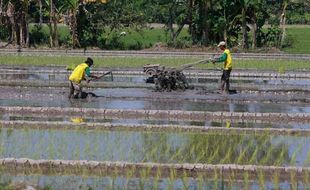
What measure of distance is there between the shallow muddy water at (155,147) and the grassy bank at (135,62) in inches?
552

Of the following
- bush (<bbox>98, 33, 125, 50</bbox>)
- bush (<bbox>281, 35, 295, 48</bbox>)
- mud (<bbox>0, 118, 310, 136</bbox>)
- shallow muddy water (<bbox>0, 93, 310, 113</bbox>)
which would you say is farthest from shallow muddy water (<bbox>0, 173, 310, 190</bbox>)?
bush (<bbox>281, 35, 295, 48</bbox>)

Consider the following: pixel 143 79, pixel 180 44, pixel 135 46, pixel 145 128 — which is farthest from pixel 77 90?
pixel 135 46

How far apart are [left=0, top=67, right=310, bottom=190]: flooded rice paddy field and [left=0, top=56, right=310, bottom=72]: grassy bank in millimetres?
5628

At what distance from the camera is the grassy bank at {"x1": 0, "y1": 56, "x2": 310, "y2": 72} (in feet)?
89.3

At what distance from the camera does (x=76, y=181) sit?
8.73m

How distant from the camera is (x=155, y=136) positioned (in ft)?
39.2

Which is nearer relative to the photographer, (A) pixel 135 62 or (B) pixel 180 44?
(A) pixel 135 62

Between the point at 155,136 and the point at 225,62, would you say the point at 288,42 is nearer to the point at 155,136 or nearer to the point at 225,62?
the point at 225,62

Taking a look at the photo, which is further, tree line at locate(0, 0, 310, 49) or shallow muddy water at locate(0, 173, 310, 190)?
tree line at locate(0, 0, 310, 49)

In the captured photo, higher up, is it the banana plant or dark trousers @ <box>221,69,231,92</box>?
the banana plant

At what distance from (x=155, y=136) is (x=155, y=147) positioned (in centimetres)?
103

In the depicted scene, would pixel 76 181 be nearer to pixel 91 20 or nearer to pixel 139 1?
pixel 91 20

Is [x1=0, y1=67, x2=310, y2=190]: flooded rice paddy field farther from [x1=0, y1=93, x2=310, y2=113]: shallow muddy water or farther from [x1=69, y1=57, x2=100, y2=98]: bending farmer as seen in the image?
[x1=69, y1=57, x2=100, y2=98]: bending farmer

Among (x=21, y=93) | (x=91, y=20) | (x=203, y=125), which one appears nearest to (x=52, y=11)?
(x=91, y=20)
